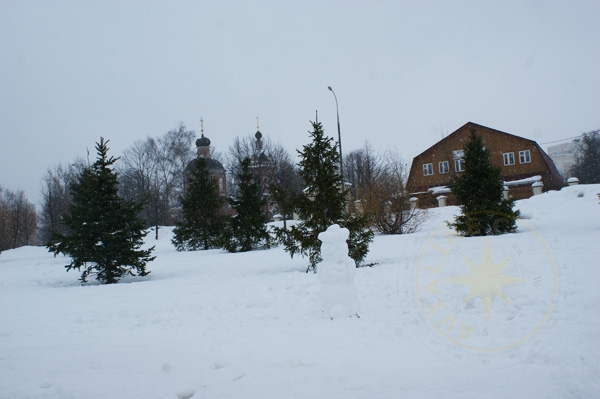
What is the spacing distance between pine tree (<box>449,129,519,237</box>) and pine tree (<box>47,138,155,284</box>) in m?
12.8

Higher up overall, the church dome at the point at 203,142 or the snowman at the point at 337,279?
the church dome at the point at 203,142

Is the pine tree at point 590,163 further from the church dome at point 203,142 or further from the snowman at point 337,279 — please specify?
the snowman at point 337,279

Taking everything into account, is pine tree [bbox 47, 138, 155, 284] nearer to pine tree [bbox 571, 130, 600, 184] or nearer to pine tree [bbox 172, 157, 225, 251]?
pine tree [bbox 172, 157, 225, 251]

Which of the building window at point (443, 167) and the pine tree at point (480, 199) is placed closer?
the pine tree at point (480, 199)

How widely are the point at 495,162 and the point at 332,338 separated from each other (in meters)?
41.9

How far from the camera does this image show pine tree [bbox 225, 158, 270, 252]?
869 inches

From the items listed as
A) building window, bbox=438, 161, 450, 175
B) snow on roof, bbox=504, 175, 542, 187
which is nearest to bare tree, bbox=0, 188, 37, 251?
building window, bbox=438, 161, 450, 175

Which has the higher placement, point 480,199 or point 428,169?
point 428,169

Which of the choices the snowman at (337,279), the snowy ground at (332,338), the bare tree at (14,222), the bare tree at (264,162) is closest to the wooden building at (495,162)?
the bare tree at (264,162)

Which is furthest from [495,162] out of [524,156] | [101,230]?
[101,230]

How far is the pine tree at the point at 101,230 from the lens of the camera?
13.5 metres

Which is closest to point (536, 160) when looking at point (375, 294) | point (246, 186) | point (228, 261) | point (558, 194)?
point (558, 194)

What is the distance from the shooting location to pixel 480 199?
17.4 meters

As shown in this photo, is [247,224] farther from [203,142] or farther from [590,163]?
[590,163]
